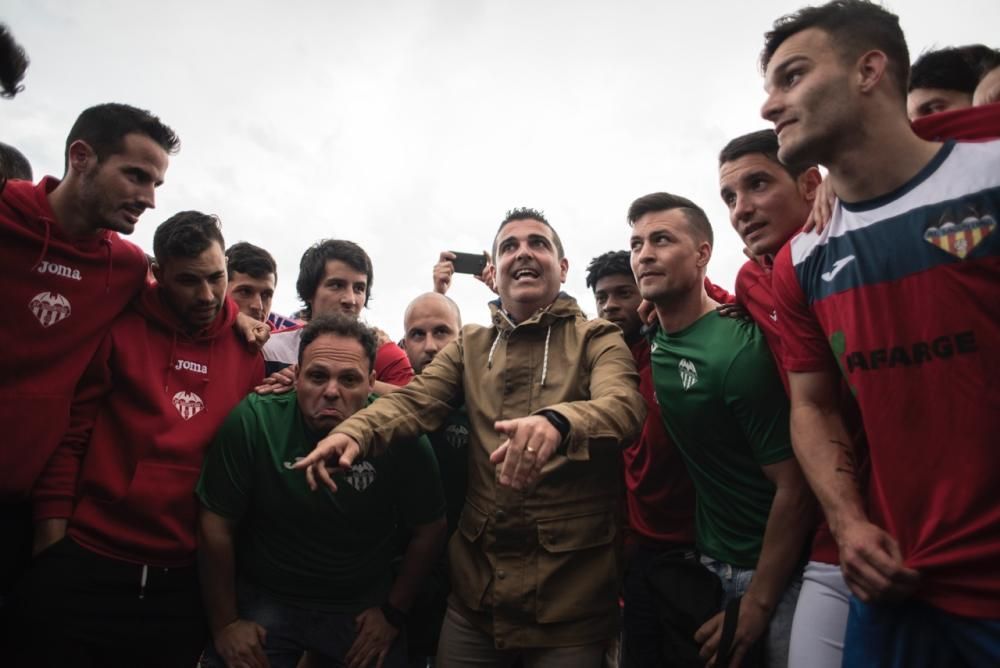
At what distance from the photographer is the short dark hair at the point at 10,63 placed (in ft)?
8.29

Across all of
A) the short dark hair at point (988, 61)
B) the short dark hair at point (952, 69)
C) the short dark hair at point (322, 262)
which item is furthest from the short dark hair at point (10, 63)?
the short dark hair at point (988, 61)

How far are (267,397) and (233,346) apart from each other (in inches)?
19.3

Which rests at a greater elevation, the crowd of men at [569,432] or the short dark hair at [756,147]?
the short dark hair at [756,147]

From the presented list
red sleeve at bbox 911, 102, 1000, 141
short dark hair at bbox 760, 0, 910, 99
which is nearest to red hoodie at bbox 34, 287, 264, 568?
short dark hair at bbox 760, 0, 910, 99

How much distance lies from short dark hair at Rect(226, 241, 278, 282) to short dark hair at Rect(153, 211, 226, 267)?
57.9 inches

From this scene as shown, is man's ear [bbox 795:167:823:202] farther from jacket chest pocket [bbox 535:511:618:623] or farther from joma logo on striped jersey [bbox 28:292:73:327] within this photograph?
joma logo on striped jersey [bbox 28:292:73:327]

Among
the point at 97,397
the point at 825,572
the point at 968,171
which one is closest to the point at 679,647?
the point at 825,572

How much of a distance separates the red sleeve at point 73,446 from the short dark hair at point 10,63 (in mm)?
1300

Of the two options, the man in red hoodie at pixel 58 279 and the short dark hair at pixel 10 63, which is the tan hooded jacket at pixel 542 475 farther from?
the short dark hair at pixel 10 63

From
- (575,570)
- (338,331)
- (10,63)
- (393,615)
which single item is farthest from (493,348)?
(10,63)

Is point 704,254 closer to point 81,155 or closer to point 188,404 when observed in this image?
point 188,404

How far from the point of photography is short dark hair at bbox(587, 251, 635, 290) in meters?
4.40

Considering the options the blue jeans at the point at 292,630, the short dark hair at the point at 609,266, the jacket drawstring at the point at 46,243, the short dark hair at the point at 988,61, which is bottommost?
the blue jeans at the point at 292,630

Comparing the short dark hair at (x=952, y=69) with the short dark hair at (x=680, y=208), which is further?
the short dark hair at (x=680, y=208)
